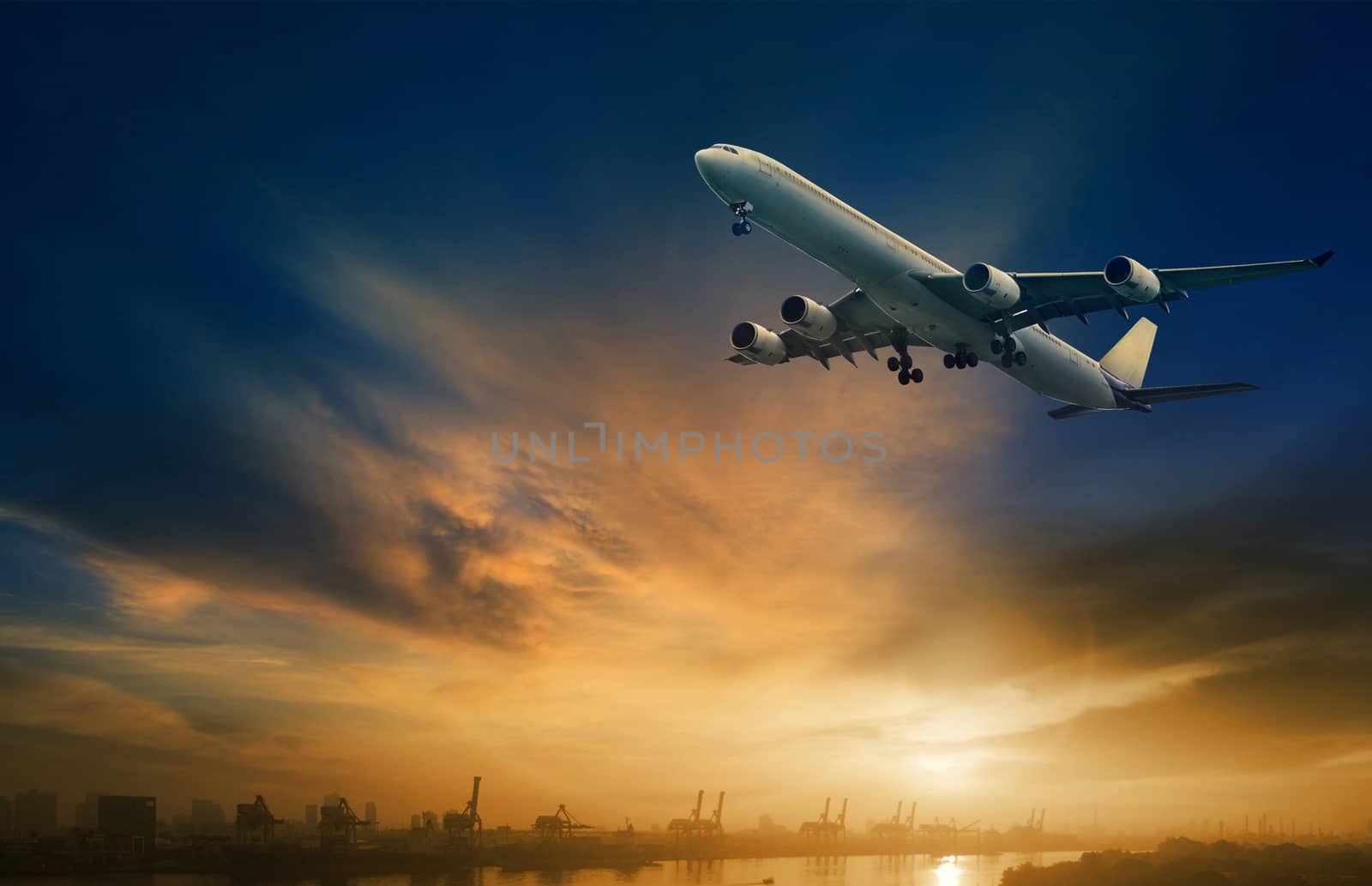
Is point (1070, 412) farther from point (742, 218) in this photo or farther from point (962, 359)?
point (742, 218)

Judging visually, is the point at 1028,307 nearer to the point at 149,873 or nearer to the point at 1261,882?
the point at 1261,882

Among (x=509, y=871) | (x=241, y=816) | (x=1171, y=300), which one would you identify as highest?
(x=1171, y=300)

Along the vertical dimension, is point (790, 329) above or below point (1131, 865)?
above

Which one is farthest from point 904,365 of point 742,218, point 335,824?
point 335,824

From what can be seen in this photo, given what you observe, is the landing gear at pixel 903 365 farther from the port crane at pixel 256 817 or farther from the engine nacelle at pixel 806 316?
the port crane at pixel 256 817

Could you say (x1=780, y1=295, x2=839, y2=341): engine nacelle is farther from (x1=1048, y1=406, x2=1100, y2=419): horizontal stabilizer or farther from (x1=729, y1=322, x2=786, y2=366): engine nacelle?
(x1=1048, y1=406, x2=1100, y2=419): horizontal stabilizer

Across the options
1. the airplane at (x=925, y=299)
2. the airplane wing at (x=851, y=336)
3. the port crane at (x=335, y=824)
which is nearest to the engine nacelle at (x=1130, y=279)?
the airplane at (x=925, y=299)

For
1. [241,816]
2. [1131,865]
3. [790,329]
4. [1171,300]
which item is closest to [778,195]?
[790,329]
